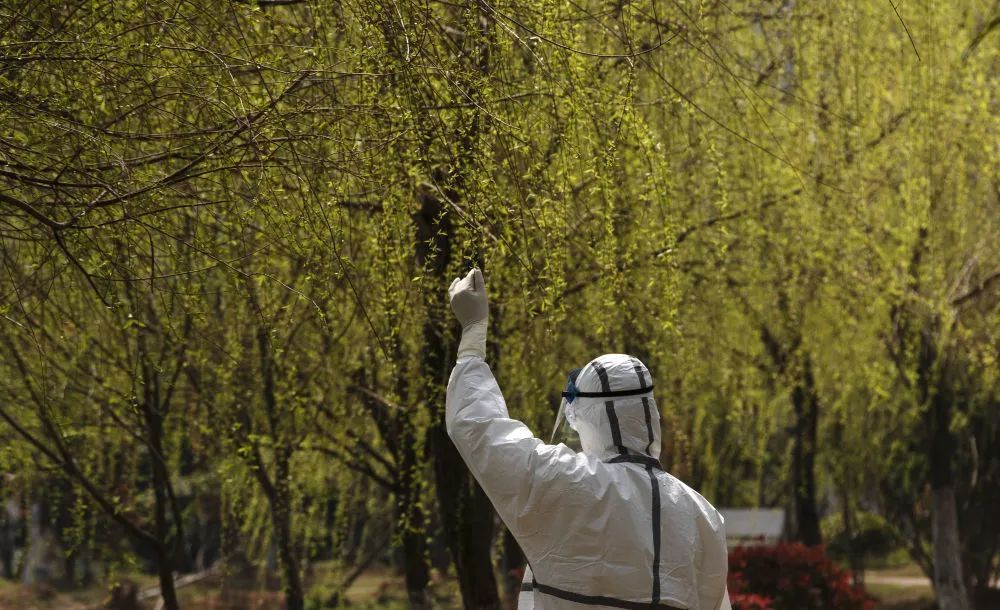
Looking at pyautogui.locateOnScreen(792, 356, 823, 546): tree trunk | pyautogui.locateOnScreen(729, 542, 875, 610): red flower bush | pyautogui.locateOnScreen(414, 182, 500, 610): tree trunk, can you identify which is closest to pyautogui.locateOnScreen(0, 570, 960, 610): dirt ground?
pyautogui.locateOnScreen(792, 356, 823, 546): tree trunk

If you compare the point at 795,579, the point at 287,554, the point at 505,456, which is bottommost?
the point at 795,579

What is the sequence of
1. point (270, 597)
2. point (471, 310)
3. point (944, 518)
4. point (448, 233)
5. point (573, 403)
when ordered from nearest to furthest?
point (471, 310), point (573, 403), point (448, 233), point (944, 518), point (270, 597)

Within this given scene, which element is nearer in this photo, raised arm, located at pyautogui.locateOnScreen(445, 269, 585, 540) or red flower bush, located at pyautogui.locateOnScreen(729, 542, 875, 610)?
raised arm, located at pyautogui.locateOnScreen(445, 269, 585, 540)

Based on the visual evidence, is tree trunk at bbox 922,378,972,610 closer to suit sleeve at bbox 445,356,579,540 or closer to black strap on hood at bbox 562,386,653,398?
black strap on hood at bbox 562,386,653,398

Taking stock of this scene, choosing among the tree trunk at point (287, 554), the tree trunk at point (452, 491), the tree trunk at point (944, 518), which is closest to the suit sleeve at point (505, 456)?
the tree trunk at point (452, 491)

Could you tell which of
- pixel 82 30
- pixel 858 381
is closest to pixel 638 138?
pixel 82 30

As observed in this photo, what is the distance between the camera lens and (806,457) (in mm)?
13570

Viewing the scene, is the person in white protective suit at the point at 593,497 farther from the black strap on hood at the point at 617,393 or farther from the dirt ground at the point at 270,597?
the dirt ground at the point at 270,597

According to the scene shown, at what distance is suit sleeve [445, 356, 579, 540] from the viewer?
10.8 ft

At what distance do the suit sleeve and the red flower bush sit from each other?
6.27m

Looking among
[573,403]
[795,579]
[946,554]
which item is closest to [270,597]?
[946,554]

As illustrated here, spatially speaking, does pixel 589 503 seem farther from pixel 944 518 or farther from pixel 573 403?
pixel 944 518

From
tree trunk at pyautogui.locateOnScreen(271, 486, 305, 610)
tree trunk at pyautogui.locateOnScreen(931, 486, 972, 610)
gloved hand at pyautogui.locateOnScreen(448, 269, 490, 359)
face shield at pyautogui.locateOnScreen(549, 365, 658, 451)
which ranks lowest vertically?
tree trunk at pyautogui.locateOnScreen(931, 486, 972, 610)

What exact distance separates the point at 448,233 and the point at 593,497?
2030 millimetres
